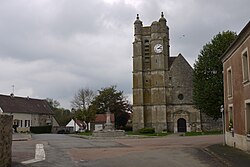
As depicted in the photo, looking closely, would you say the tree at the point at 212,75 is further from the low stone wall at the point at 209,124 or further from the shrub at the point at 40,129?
the shrub at the point at 40,129

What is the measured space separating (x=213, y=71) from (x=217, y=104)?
161 inches

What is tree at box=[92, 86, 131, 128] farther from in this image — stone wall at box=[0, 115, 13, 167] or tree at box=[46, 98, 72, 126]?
stone wall at box=[0, 115, 13, 167]

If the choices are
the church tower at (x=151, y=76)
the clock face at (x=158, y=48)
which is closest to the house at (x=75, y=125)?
the church tower at (x=151, y=76)

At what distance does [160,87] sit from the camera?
59.7 meters

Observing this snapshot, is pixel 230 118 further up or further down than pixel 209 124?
further up

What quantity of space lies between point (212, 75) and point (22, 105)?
160ft

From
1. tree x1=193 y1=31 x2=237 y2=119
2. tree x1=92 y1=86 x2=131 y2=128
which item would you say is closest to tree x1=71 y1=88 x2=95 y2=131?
tree x1=92 y1=86 x2=131 y2=128

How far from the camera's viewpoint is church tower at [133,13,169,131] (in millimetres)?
59156

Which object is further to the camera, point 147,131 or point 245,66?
point 147,131

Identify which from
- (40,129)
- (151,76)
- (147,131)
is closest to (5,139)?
(147,131)

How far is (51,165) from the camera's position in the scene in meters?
13.9

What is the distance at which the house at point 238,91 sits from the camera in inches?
696

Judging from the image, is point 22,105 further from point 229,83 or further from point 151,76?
point 229,83

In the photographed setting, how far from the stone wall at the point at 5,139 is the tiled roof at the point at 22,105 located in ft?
188
